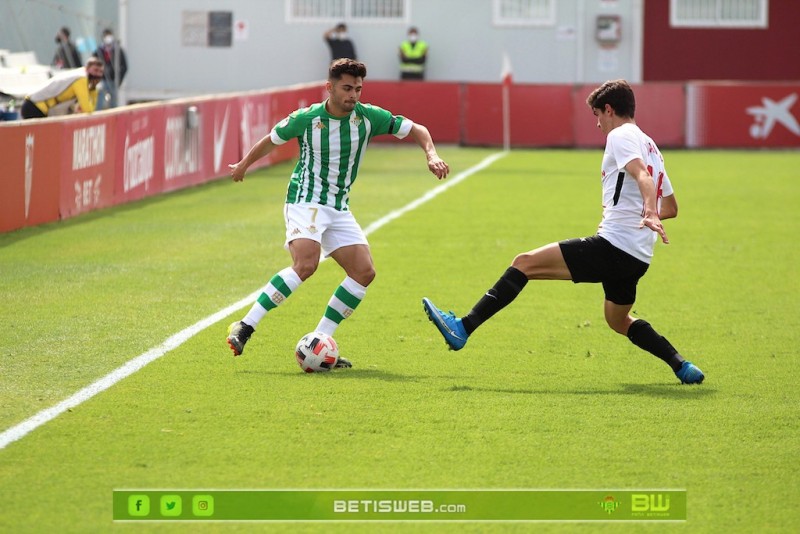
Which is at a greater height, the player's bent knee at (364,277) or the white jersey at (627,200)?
the white jersey at (627,200)

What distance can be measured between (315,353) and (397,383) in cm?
55

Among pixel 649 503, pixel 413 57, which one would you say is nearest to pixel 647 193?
pixel 649 503

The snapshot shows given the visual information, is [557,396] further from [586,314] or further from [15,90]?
[15,90]

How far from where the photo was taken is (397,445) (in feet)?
22.2

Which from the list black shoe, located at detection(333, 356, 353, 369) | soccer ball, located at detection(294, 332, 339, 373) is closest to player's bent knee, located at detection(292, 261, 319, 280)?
soccer ball, located at detection(294, 332, 339, 373)

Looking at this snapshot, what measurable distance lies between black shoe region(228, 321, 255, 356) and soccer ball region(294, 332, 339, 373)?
1.05ft

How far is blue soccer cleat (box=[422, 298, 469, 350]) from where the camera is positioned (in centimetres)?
846

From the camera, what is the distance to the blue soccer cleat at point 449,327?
8461 millimetres

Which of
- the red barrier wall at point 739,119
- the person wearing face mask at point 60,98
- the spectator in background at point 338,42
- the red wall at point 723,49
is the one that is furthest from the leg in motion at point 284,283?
the red wall at point 723,49

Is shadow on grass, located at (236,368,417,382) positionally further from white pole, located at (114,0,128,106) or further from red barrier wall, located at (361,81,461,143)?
white pole, located at (114,0,128,106)

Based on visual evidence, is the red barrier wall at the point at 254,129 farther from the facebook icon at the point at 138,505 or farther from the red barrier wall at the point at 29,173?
the facebook icon at the point at 138,505

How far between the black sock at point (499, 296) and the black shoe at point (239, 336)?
1292mm

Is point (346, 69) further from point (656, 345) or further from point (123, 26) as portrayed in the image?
point (123, 26)

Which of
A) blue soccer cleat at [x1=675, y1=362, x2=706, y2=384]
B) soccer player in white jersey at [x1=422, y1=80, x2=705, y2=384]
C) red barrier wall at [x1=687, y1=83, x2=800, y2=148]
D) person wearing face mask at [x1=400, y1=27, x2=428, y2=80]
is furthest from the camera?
person wearing face mask at [x1=400, y1=27, x2=428, y2=80]
